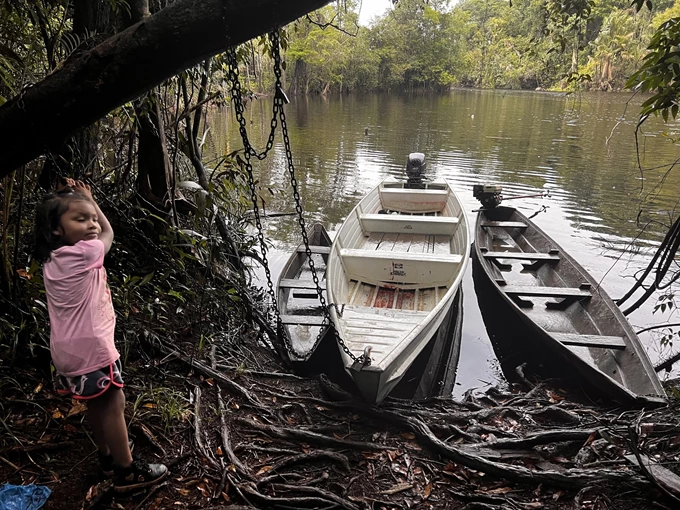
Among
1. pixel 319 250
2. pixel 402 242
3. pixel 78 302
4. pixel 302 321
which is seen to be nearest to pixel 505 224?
pixel 402 242

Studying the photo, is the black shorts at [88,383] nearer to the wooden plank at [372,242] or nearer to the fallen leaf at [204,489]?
the fallen leaf at [204,489]

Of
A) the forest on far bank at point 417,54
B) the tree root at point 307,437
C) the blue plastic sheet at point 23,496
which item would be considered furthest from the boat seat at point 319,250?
the forest on far bank at point 417,54

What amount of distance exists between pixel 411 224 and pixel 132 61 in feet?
20.8

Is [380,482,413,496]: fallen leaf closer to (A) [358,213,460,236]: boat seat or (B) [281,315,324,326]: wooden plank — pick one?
(B) [281,315,324,326]: wooden plank

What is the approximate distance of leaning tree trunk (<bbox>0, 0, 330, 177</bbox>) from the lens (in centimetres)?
195

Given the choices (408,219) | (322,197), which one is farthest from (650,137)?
(408,219)

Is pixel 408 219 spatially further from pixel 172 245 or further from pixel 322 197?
pixel 322 197

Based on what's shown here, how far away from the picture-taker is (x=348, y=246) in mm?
7559

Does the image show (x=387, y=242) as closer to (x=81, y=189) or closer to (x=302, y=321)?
(x=302, y=321)

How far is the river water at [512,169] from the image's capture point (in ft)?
28.6

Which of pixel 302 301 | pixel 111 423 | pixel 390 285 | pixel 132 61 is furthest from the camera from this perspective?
pixel 302 301

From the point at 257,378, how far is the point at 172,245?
151 cm

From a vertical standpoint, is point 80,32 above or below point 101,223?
above

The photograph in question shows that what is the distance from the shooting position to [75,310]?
2.35 meters
